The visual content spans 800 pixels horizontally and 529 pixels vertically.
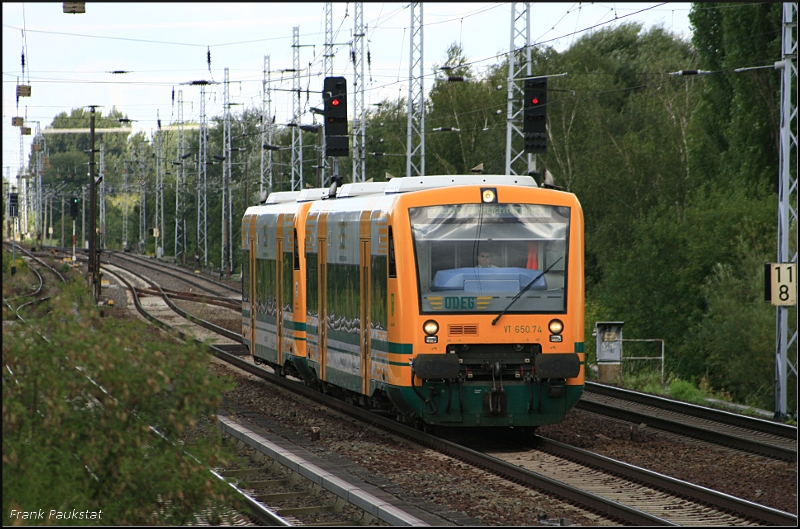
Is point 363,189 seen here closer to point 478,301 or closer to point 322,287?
point 322,287

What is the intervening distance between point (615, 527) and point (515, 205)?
17.6ft

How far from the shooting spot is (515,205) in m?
13.9

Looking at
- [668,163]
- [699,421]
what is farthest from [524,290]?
[668,163]

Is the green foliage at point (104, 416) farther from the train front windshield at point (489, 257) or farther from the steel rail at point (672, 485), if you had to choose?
the train front windshield at point (489, 257)

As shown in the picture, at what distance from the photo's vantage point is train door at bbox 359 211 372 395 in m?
14.8

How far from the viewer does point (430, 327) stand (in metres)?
13.4

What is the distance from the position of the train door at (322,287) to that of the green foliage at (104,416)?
8.65 meters

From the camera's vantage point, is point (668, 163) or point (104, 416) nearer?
point (104, 416)

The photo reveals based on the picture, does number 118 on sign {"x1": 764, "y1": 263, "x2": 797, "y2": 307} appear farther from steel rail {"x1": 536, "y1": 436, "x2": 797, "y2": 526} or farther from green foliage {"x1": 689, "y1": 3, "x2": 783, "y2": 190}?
green foliage {"x1": 689, "y1": 3, "x2": 783, "y2": 190}

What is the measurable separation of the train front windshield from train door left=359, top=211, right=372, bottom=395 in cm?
146

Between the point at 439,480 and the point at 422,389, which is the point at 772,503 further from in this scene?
the point at 422,389

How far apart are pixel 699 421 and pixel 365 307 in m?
5.43

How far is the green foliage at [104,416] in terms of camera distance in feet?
26.2

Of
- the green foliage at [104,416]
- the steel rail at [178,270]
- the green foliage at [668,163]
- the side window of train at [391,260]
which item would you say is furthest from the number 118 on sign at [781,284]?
the steel rail at [178,270]
